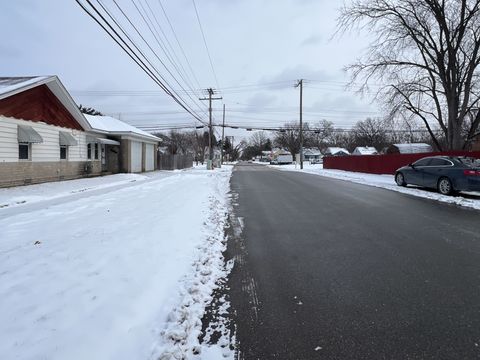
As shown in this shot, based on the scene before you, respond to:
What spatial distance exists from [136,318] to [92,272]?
151 centimetres

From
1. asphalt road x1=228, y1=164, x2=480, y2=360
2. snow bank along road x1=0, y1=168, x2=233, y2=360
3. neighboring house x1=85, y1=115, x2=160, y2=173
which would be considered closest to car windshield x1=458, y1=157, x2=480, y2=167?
asphalt road x1=228, y1=164, x2=480, y2=360

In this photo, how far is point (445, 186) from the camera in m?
13.8

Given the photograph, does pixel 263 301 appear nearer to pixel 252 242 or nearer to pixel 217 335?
pixel 217 335

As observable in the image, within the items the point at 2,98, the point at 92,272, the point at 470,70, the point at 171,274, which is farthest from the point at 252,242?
the point at 470,70

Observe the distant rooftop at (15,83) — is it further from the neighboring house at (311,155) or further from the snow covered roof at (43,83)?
the neighboring house at (311,155)

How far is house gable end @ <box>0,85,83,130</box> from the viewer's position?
14531 millimetres

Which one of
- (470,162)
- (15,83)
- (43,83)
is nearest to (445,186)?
(470,162)

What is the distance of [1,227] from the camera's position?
7477mm

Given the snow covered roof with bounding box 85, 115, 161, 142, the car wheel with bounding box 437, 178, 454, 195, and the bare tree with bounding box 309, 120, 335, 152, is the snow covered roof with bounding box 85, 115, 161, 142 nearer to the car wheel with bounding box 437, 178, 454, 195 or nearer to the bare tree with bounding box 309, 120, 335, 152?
the car wheel with bounding box 437, 178, 454, 195

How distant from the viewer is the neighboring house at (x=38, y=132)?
14406 millimetres

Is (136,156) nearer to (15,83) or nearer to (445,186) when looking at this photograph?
(15,83)

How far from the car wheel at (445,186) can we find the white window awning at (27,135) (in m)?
17.3

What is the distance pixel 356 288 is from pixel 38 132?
16.8m

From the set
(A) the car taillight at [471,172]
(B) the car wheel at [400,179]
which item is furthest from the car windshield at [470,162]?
(B) the car wheel at [400,179]
